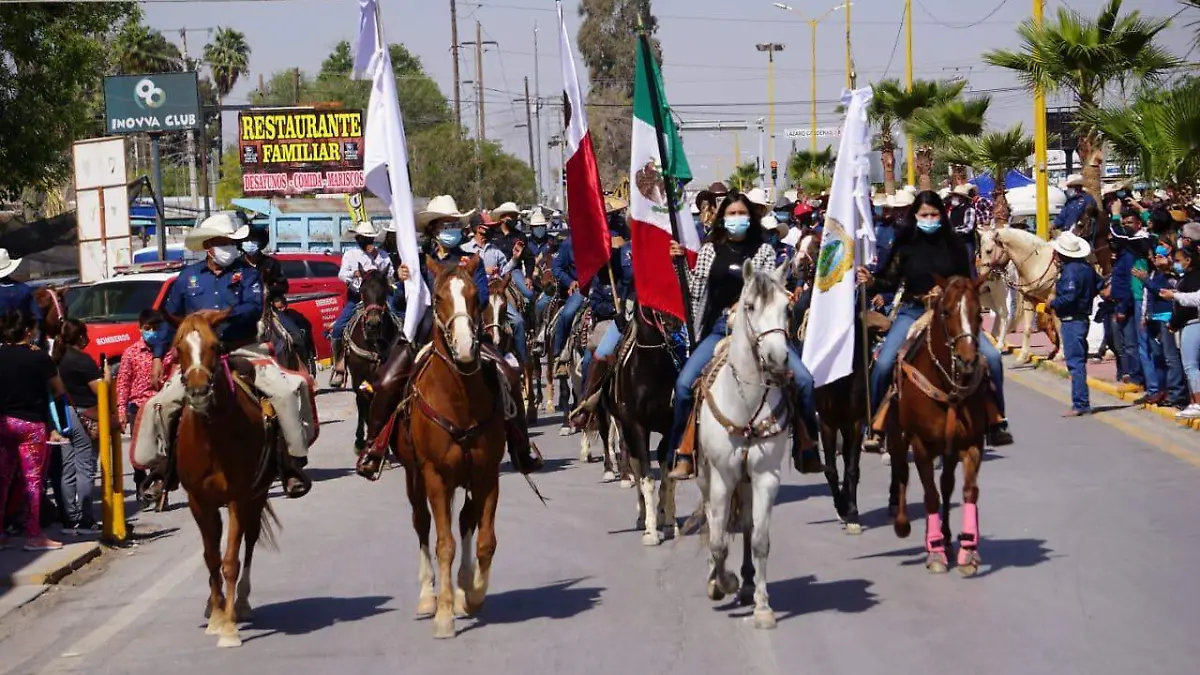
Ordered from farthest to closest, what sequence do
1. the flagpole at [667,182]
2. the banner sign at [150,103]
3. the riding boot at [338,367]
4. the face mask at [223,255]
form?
1. the banner sign at [150,103]
2. the riding boot at [338,367]
3. the flagpole at [667,182]
4. the face mask at [223,255]

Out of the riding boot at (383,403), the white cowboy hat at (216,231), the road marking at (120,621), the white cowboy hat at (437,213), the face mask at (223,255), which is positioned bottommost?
the road marking at (120,621)

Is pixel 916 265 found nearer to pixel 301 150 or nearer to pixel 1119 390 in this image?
pixel 1119 390

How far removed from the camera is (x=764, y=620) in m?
9.58

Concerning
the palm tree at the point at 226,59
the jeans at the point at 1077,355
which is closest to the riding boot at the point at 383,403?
the jeans at the point at 1077,355

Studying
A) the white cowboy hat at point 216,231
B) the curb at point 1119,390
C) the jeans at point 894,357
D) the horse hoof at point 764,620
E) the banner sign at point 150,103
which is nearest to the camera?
the horse hoof at point 764,620

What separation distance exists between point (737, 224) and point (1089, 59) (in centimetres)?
1806

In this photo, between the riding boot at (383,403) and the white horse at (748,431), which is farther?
the riding boot at (383,403)

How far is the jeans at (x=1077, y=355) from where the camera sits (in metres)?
19.6

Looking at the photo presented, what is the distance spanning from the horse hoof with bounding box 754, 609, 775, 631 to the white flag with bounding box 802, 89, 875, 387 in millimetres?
2571

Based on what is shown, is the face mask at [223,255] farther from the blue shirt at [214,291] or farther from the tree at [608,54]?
the tree at [608,54]

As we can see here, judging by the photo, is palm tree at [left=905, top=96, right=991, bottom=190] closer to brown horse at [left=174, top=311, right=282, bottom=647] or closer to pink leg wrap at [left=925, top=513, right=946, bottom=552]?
pink leg wrap at [left=925, top=513, right=946, bottom=552]

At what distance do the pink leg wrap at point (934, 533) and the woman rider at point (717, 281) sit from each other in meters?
1.10

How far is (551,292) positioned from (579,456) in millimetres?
4305

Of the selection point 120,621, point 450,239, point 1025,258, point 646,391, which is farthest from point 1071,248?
point 120,621
